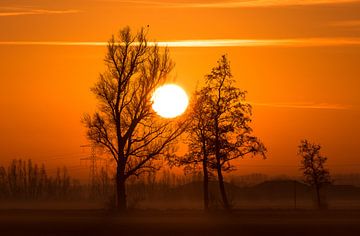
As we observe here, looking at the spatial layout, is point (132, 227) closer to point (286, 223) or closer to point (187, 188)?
point (286, 223)

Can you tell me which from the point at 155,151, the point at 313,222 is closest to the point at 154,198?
the point at 155,151

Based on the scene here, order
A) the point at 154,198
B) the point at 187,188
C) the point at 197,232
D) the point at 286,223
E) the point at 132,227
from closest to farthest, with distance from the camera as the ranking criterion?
the point at 197,232
the point at 132,227
the point at 286,223
the point at 154,198
the point at 187,188

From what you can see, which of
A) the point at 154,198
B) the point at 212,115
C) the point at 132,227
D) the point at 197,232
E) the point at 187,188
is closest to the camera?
the point at 197,232

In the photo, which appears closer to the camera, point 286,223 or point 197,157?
point 286,223

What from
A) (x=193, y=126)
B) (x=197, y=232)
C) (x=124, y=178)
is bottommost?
(x=197, y=232)

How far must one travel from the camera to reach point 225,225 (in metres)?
34.8

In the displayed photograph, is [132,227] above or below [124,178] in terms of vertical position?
below

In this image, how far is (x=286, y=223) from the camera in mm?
36438

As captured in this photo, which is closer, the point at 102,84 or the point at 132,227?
the point at 132,227

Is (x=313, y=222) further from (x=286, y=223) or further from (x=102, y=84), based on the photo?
(x=102, y=84)

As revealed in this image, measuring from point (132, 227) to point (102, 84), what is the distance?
22334mm

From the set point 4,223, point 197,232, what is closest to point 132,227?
point 197,232

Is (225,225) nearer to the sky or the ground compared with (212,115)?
nearer to the ground

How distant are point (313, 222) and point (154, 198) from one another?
66.2 meters
